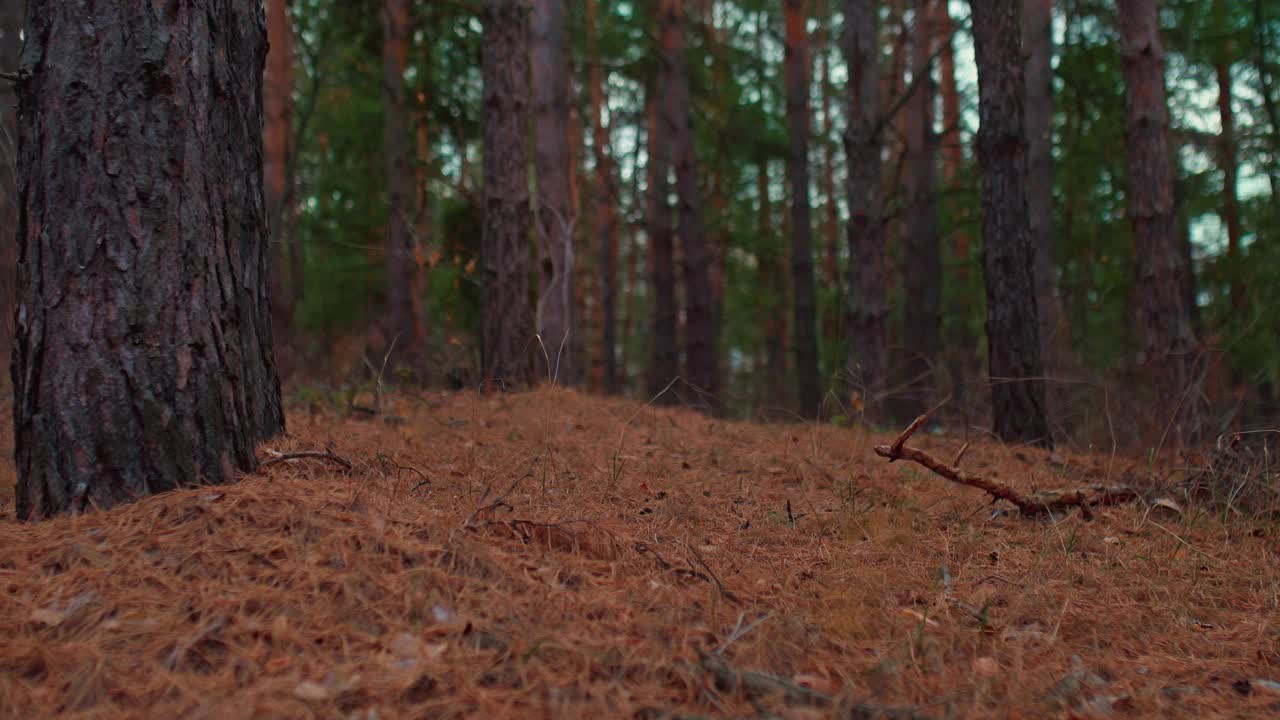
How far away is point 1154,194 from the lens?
6266 mm

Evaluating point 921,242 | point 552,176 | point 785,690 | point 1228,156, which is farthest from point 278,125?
point 1228,156

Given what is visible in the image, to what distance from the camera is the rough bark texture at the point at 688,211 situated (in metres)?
11.6

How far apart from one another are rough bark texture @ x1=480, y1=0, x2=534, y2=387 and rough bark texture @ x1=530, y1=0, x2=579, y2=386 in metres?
0.54

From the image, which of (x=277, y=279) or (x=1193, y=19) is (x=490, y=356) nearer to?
(x=277, y=279)

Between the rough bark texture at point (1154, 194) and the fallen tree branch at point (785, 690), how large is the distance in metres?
5.59

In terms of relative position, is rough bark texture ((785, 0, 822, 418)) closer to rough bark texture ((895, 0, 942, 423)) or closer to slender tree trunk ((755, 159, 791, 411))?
→ rough bark texture ((895, 0, 942, 423))

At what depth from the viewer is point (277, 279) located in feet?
32.4

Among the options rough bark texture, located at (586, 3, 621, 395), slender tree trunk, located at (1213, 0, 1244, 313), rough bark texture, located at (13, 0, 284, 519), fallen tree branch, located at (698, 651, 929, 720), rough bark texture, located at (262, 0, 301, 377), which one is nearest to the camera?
fallen tree branch, located at (698, 651, 929, 720)

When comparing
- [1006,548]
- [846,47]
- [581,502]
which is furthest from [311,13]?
[1006,548]

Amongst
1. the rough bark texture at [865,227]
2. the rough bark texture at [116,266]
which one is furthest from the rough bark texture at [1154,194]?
the rough bark texture at [116,266]

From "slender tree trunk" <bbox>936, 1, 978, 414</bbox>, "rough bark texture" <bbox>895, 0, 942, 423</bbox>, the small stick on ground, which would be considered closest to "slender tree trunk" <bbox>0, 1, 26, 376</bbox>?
the small stick on ground

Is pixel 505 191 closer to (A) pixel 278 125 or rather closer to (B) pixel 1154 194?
(A) pixel 278 125

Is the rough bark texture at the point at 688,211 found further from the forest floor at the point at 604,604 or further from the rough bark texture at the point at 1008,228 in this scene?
the forest floor at the point at 604,604

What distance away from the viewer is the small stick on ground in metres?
2.91
